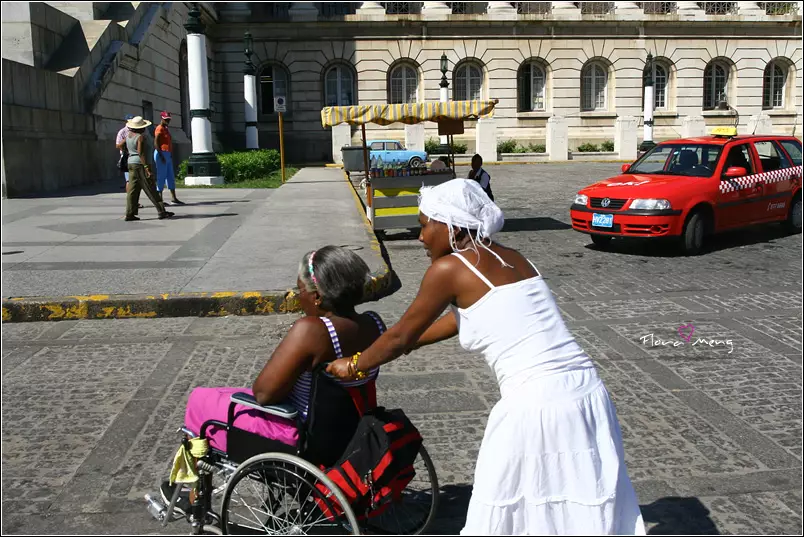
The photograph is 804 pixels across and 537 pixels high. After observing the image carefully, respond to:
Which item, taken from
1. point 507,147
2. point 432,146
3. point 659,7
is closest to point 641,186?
point 432,146

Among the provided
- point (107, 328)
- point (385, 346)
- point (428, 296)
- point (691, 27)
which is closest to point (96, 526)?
point (385, 346)

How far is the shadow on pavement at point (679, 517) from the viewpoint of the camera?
3715 millimetres

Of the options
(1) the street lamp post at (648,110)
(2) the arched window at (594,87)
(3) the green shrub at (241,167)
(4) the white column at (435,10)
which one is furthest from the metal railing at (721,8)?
(3) the green shrub at (241,167)

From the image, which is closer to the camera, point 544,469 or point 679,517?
point 544,469

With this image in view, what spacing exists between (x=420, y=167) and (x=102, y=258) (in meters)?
5.76

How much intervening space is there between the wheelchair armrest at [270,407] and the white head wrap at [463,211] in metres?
1.01

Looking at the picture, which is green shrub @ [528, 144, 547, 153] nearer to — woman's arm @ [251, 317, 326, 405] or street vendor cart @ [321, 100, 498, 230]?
street vendor cart @ [321, 100, 498, 230]

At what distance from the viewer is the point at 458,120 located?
49.4ft

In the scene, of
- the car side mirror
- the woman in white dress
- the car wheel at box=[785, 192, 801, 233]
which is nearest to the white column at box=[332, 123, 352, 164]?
the car wheel at box=[785, 192, 801, 233]

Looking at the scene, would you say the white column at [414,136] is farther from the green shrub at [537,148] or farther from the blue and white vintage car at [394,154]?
the green shrub at [537,148]

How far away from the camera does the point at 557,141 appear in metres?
36.4

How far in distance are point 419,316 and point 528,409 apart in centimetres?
52

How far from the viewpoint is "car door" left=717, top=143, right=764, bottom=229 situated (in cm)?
1178

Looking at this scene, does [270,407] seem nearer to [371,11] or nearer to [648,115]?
[648,115]
